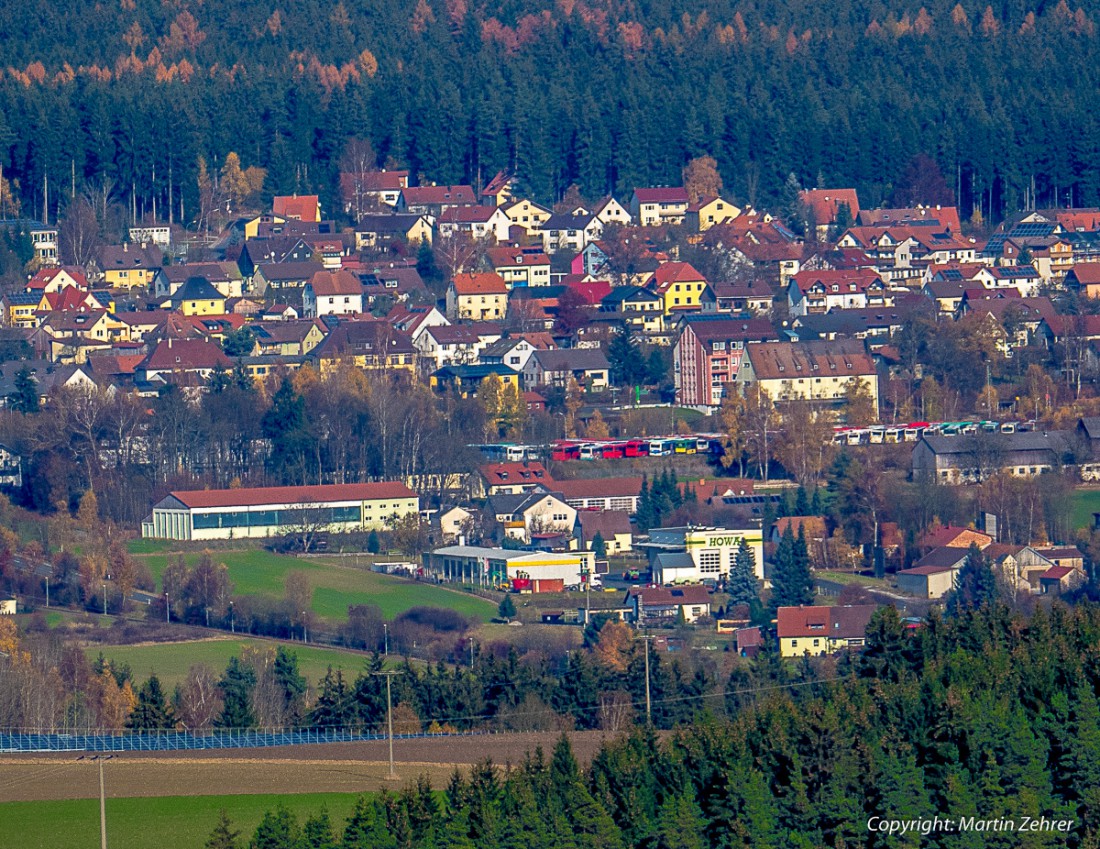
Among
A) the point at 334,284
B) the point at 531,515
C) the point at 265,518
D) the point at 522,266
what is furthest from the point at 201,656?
the point at 522,266

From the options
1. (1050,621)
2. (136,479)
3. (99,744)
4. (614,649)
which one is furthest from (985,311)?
(99,744)

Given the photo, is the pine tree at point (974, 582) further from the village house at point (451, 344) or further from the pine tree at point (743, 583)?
the village house at point (451, 344)

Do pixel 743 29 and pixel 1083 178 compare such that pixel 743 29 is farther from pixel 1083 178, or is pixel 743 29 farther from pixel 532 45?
pixel 1083 178

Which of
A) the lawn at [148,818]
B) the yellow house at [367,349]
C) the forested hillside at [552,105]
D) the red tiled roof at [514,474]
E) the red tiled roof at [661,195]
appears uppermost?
the forested hillside at [552,105]

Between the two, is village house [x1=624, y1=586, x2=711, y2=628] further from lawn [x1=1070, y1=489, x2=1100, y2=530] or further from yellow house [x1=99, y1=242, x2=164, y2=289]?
yellow house [x1=99, y1=242, x2=164, y2=289]

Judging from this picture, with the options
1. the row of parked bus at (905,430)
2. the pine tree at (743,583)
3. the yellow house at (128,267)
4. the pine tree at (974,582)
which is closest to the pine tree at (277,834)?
the pine tree at (974,582)

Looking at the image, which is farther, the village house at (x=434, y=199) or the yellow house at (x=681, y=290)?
the village house at (x=434, y=199)

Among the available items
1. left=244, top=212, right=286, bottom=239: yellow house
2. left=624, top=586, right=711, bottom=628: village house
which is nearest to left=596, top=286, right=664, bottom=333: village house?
left=244, top=212, right=286, bottom=239: yellow house
